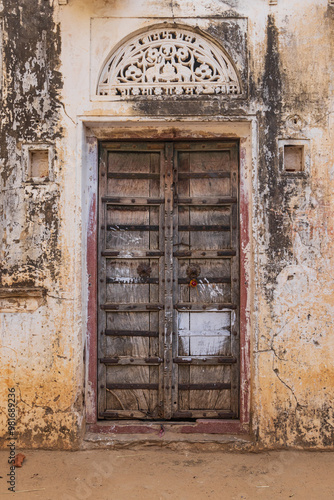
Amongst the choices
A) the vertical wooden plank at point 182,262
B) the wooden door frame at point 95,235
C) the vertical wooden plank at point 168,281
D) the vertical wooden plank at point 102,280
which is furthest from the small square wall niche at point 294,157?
the vertical wooden plank at point 102,280

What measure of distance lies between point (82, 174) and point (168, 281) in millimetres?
1164

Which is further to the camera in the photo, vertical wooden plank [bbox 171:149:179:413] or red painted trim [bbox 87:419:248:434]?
vertical wooden plank [bbox 171:149:179:413]

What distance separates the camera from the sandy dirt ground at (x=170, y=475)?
3002 mm

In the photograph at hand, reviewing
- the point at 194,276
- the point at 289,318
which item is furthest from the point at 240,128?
the point at 289,318

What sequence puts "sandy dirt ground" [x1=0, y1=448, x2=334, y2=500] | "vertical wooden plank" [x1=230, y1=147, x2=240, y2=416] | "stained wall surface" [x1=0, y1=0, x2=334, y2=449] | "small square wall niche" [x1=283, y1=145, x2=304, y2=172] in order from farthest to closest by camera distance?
"vertical wooden plank" [x1=230, y1=147, x2=240, y2=416], "small square wall niche" [x1=283, y1=145, x2=304, y2=172], "stained wall surface" [x1=0, y1=0, x2=334, y2=449], "sandy dirt ground" [x1=0, y1=448, x2=334, y2=500]

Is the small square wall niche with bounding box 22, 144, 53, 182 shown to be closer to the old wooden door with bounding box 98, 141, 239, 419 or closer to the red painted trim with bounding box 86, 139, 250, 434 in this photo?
the red painted trim with bounding box 86, 139, 250, 434

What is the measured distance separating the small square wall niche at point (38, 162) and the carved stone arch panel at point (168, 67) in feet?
2.20

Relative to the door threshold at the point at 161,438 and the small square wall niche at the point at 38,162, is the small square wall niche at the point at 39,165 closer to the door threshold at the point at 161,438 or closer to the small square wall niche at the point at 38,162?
the small square wall niche at the point at 38,162

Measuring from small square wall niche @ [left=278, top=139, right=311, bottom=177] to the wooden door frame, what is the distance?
0.26 meters

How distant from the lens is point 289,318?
3.55 meters

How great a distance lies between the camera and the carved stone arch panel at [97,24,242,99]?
11.9 ft

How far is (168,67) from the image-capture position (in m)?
3.66

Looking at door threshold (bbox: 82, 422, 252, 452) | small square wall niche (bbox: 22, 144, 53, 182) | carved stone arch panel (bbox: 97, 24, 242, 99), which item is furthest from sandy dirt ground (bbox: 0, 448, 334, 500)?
carved stone arch panel (bbox: 97, 24, 242, 99)

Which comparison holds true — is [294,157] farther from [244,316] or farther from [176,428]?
[176,428]
